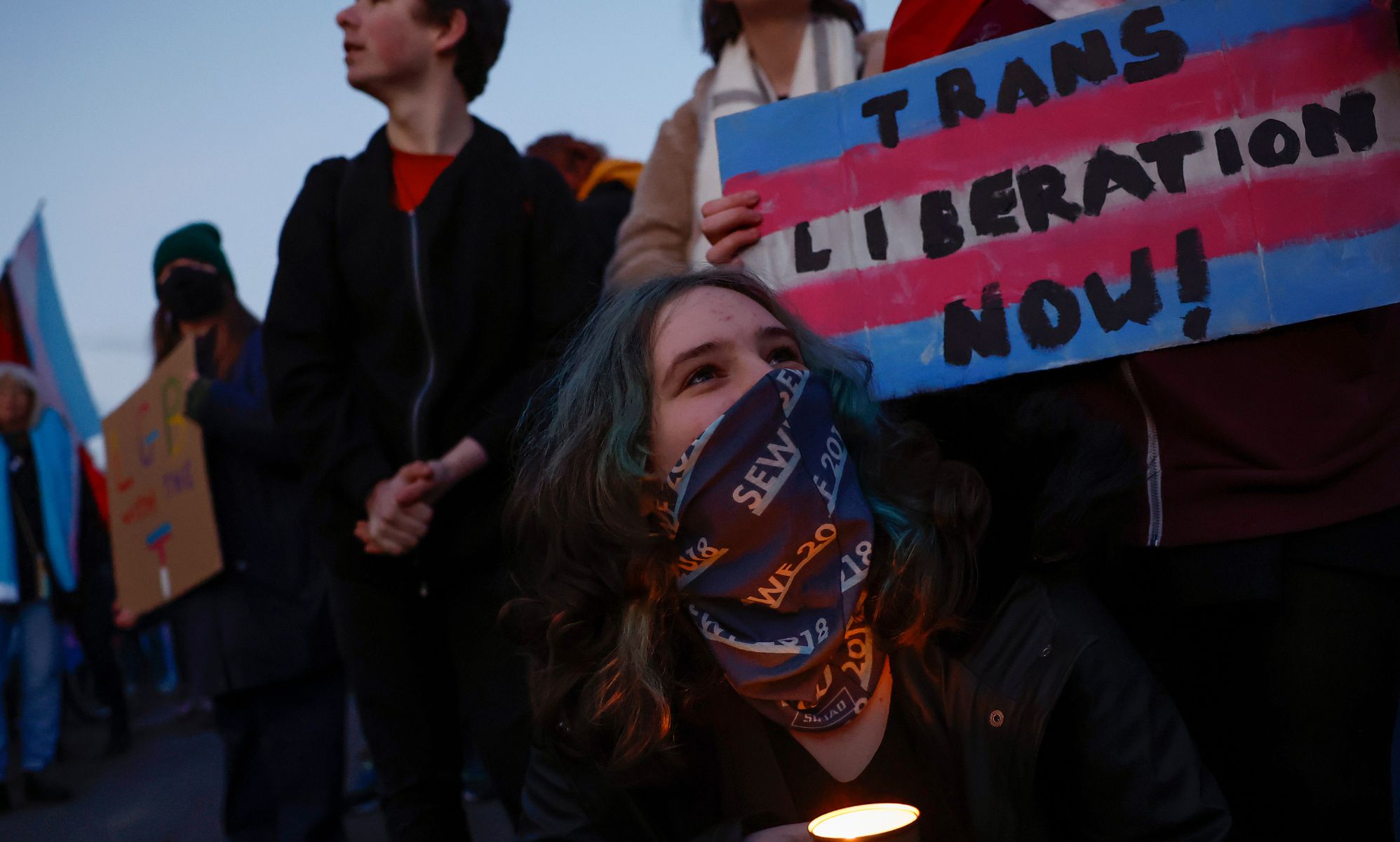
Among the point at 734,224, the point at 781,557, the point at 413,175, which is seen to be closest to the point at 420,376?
the point at 413,175

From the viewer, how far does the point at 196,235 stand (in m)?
3.67

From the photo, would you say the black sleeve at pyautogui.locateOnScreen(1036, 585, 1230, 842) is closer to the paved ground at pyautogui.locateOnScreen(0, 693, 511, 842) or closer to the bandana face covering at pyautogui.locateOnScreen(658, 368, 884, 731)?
the bandana face covering at pyautogui.locateOnScreen(658, 368, 884, 731)

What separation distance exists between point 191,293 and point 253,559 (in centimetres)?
80

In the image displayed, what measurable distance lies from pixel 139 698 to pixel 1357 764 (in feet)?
36.9

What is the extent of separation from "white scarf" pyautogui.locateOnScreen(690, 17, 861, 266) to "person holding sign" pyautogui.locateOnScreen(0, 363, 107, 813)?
175 inches

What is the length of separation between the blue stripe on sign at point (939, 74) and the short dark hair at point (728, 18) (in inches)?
18.9

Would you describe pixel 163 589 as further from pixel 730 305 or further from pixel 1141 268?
pixel 1141 268

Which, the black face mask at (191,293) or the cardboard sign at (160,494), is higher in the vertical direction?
the black face mask at (191,293)

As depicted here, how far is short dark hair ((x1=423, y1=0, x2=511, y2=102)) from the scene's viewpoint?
98.1 inches

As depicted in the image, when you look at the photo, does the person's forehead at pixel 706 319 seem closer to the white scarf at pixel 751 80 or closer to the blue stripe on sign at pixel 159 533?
the white scarf at pixel 751 80

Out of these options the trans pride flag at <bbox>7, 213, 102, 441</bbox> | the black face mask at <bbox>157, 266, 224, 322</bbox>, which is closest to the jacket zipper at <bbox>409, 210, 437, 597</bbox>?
the black face mask at <bbox>157, 266, 224, 322</bbox>

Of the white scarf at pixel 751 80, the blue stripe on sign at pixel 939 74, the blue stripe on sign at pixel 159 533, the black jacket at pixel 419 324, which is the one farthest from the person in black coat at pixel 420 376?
the blue stripe on sign at pixel 159 533

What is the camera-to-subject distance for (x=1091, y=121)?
180 centimetres

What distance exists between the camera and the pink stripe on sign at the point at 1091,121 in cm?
165
